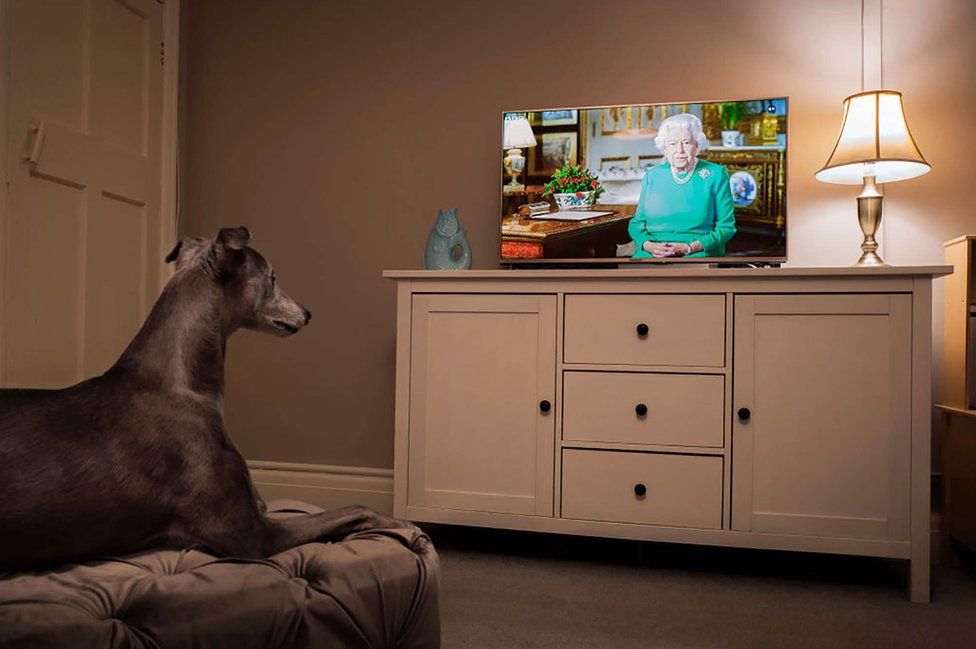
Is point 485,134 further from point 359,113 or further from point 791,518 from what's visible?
point 791,518

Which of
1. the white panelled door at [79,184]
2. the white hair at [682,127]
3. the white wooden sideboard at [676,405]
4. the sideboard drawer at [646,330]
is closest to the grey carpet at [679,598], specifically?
the white wooden sideboard at [676,405]

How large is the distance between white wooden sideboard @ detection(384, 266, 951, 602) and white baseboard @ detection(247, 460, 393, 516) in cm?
64

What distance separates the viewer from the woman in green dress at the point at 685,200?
2.56 m

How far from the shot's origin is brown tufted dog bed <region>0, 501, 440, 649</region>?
38.9 inches

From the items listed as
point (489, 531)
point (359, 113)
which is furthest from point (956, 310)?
point (359, 113)

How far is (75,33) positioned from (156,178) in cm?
65

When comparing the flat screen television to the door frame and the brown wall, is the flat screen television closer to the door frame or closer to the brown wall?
the brown wall

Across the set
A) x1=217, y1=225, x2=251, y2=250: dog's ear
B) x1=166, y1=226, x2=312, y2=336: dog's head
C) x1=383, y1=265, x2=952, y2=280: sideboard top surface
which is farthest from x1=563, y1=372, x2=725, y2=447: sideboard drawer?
x1=217, y1=225, x2=251, y2=250: dog's ear

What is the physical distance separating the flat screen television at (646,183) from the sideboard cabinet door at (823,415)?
41 centimetres

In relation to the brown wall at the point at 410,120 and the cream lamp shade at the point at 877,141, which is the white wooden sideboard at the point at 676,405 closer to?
the cream lamp shade at the point at 877,141

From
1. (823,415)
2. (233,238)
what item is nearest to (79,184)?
(233,238)

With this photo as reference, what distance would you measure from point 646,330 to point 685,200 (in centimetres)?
58

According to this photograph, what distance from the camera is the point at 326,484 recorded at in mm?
3145

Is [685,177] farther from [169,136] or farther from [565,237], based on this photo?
[169,136]
